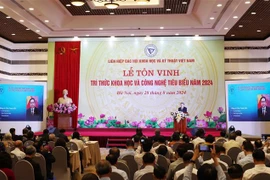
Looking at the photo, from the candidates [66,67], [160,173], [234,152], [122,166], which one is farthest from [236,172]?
[66,67]

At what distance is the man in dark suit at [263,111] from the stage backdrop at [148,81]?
1.55m

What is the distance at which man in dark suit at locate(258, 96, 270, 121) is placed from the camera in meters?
14.8

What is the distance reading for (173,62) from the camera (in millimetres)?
16141

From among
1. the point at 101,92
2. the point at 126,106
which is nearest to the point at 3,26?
the point at 101,92

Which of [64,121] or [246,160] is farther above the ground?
[64,121]

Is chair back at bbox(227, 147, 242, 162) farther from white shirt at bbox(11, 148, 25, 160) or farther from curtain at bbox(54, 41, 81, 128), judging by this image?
curtain at bbox(54, 41, 81, 128)

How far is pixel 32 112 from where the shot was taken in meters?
16.0

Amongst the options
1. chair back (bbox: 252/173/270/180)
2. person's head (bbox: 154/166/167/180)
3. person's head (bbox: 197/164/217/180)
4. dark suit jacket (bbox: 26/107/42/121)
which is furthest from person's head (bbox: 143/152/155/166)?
dark suit jacket (bbox: 26/107/42/121)

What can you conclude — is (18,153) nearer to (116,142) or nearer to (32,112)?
(116,142)

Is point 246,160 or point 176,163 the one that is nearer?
point 176,163

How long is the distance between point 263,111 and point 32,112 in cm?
897

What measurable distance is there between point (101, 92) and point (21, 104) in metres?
3.20

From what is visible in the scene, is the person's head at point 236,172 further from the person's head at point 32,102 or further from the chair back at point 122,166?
the person's head at point 32,102

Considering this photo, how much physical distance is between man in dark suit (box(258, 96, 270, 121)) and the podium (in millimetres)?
7203
